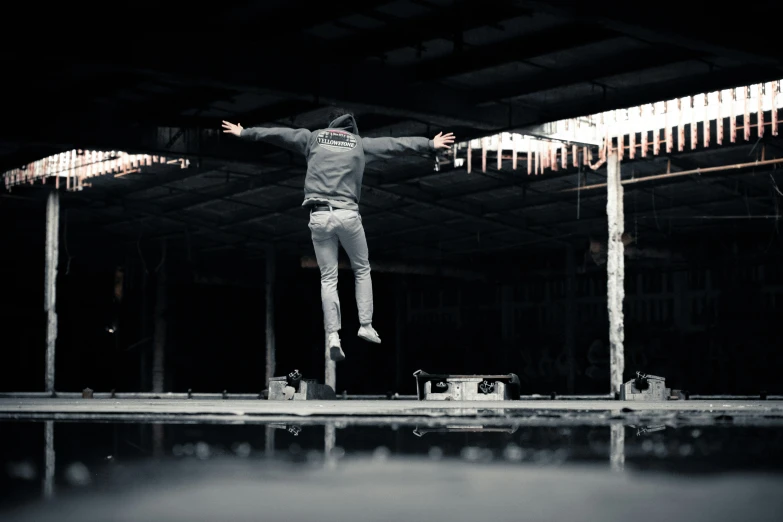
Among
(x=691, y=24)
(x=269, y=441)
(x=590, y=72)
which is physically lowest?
(x=269, y=441)

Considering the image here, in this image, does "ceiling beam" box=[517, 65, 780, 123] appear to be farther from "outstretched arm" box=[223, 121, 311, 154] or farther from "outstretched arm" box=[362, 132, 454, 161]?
"outstretched arm" box=[223, 121, 311, 154]

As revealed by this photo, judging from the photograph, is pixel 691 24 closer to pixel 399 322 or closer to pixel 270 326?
pixel 270 326

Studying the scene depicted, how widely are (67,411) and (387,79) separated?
9.24m

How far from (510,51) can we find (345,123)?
20.4 ft

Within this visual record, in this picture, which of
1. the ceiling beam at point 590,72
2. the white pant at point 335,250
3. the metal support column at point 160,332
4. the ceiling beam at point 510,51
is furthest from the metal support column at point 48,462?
the metal support column at point 160,332

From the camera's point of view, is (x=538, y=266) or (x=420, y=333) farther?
(x=420, y=333)

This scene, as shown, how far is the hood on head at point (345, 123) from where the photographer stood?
29.2 feet

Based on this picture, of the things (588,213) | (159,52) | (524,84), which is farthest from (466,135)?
(588,213)

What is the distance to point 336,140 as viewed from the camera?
344 inches

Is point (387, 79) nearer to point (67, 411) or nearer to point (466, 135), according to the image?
point (466, 135)

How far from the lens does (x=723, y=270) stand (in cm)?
3003

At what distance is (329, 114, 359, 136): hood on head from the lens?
29.2ft

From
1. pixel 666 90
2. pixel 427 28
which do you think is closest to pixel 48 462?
pixel 427 28

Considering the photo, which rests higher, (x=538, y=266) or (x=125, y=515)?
(x=538, y=266)
